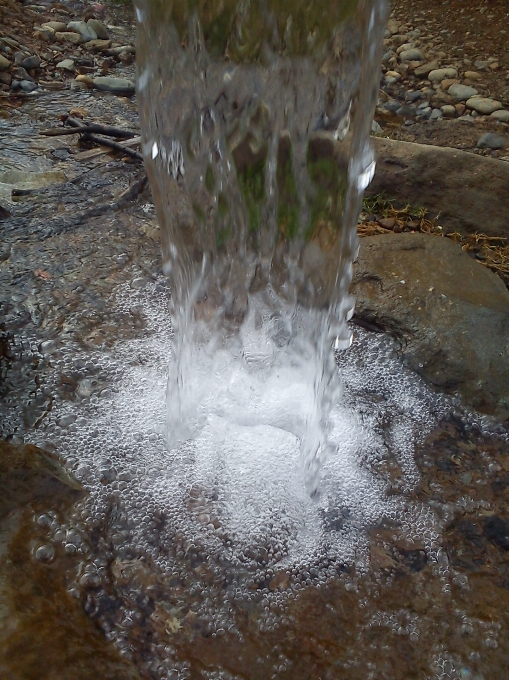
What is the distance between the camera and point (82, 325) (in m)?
2.24

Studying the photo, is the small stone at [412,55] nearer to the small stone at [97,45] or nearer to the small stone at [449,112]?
the small stone at [449,112]

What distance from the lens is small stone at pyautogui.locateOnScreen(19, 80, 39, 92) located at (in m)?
4.38

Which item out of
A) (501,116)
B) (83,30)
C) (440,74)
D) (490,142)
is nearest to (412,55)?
(440,74)

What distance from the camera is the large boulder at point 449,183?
2934mm

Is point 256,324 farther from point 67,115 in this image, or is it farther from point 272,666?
point 67,115

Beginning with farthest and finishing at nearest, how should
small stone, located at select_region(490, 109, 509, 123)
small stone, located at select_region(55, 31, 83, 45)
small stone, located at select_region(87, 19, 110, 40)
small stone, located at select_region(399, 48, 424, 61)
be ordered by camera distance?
1. small stone, located at select_region(399, 48, 424, 61)
2. small stone, located at select_region(87, 19, 110, 40)
3. small stone, located at select_region(55, 31, 83, 45)
4. small stone, located at select_region(490, 109, 509, 123)

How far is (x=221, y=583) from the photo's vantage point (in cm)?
148

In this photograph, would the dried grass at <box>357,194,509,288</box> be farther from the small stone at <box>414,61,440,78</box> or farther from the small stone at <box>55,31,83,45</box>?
the small stone at <box>55,31,83,45</box>

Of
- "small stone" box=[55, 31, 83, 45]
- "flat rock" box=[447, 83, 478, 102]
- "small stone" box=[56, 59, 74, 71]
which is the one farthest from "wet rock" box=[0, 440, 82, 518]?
"small stone" box=[55, 31, 83, 45]

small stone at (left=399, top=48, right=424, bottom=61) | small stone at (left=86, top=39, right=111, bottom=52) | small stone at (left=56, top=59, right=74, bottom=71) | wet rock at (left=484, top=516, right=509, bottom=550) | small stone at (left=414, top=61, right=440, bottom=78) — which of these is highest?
small stone at (left=399, top=48, right=424, bottom=61)

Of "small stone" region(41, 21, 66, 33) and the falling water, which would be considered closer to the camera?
the falling water

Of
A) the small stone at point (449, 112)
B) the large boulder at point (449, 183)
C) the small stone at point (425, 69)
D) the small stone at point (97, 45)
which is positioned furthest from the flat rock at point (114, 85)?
the small stone at point (425, 69)

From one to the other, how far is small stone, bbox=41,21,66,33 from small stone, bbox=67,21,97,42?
70mm

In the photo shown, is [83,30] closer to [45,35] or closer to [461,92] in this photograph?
[45,35]
